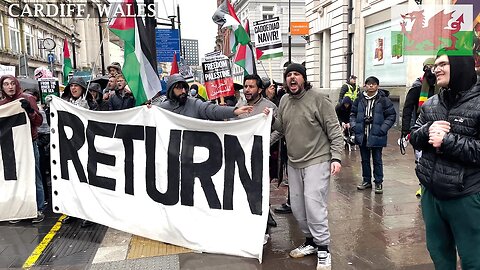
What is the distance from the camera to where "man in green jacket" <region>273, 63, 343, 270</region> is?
150 inches

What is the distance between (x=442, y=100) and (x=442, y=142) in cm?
38

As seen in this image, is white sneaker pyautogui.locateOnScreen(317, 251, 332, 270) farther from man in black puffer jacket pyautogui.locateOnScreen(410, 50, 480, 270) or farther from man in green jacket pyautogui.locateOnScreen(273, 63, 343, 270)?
man in black puffer jacket pyautogui.locateOnScreen(410, 50, 480, 270)

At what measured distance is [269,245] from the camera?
4.50 metres

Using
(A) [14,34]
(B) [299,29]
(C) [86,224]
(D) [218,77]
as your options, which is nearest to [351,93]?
(D) [218,77]

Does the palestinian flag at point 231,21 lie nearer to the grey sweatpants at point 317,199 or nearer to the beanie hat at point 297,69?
the beanie hat at point 297,69

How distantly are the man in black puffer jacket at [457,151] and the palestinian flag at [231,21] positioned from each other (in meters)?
4.31

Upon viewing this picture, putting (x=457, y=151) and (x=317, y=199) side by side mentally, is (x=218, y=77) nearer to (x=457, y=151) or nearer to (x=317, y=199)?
(x=317, y=199)

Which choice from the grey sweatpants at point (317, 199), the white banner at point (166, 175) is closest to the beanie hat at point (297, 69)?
the white banner at point (166, 175)

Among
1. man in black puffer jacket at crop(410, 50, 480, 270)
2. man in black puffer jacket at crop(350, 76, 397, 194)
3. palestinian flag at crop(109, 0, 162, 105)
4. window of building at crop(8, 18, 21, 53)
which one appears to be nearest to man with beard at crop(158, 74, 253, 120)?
palestinian flag at crop(109, 0, 162, 105)

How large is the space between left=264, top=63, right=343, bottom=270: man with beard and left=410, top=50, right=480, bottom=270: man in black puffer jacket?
1105 millimetres

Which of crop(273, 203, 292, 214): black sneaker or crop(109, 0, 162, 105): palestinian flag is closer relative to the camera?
crop(109, 0, 162, 105): palestinian flag

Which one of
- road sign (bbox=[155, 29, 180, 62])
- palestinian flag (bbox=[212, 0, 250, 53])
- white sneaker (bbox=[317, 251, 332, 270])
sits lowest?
white sneaker (bbox=[317, 251, 332, 270])

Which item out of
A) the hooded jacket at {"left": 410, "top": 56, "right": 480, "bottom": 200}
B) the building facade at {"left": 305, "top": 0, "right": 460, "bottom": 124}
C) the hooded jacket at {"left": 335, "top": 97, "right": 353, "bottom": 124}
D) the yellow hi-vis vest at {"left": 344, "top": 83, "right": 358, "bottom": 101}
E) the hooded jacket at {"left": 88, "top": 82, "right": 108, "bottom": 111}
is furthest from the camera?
the building facade at {"left": 305, "top": 0, "right": 460, "bottom": 124}

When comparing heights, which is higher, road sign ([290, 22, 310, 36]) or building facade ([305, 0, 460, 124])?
road sign ([290, 22, 310, 36])
